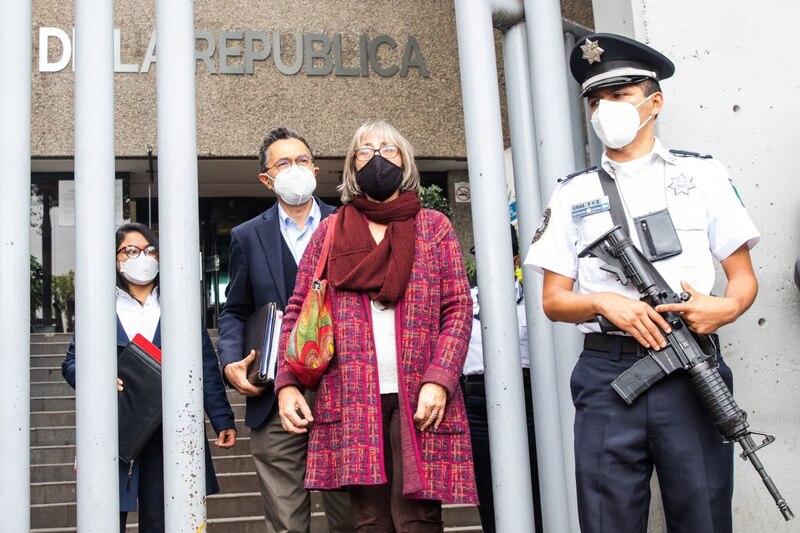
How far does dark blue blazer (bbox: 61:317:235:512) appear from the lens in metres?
3.52

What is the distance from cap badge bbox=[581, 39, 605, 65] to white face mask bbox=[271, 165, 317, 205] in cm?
123

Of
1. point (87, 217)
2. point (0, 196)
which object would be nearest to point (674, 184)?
point (87, 217)

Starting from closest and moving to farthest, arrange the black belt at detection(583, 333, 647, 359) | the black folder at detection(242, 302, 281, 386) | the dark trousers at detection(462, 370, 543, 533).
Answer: the black belt at detection(583, 333, 647, 359), the black folder at detection(242, 302, 281, 386), the dark trousers at detection(462, 370, 543, 533)

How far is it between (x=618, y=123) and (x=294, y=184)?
1.40m

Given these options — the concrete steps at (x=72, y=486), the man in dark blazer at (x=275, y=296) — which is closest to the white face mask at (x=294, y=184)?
the man in dark blazer at (x=275, y=296)

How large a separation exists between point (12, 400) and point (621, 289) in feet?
6.86

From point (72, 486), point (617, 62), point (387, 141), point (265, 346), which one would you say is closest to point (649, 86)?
point (617, 62)

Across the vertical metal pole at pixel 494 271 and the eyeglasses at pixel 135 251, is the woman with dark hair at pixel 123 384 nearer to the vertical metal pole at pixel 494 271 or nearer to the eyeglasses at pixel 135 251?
the eyeglasses at pixel 135 251

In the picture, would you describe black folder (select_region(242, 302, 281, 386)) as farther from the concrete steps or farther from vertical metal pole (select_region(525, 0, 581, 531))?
the concrete steps

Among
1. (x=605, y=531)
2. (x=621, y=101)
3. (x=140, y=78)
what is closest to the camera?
(x=605, y=531)

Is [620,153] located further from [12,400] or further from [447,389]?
[12,400]

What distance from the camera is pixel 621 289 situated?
264 centimetres

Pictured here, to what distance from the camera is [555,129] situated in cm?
356

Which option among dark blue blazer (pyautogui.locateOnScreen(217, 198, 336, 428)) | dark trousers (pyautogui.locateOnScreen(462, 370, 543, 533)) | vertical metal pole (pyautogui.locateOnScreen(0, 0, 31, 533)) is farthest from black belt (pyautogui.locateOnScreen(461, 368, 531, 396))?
vertical metal pole (pyautogui.locateOnScreen(0, 0, 31, 533))
